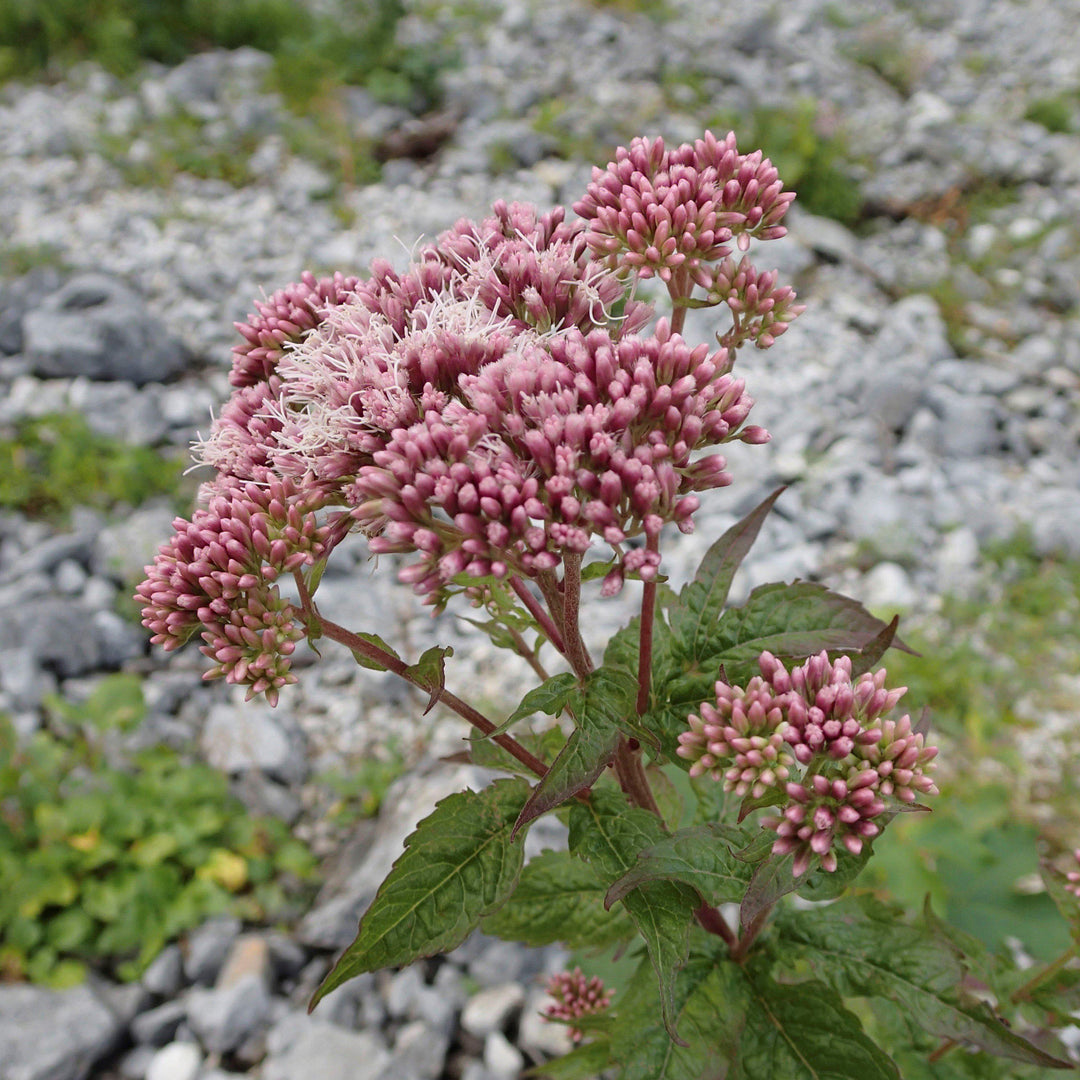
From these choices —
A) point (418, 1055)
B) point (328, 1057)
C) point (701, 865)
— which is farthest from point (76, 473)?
point (701, 865)

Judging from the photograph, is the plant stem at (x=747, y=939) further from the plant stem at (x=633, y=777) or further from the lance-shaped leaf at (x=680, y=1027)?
the plant stem at (x=633, y=777)

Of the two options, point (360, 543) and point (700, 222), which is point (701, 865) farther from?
point (360, 543)

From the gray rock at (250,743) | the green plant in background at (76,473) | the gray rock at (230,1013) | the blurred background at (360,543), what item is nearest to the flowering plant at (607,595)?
the blurred background at (360,543)

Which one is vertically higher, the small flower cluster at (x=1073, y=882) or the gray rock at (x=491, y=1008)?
the small flower cluster at (x=1073, y=882)

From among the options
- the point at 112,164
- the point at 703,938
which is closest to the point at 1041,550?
the point at 703,938

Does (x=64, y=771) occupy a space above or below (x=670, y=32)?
below

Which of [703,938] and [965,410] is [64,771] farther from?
[965,410]

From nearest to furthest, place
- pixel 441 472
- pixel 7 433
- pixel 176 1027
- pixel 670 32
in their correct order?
pixel 441 472 → pixel 176 1027 → pixel 7 433 → pixel 670 32
